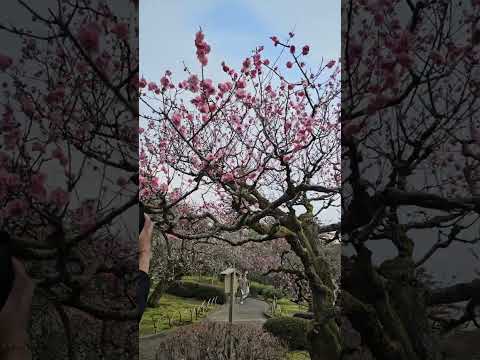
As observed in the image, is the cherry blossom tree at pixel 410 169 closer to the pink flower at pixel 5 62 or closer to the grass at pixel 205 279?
the pink flower at pixel 5 62

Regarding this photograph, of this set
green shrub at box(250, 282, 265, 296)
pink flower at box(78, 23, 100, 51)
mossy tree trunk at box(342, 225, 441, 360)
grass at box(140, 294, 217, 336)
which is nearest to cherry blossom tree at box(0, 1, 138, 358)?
pink flower at box(78, 23, 100, 51)

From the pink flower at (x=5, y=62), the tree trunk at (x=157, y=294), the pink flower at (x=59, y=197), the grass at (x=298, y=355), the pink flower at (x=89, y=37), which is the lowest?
the grass at (x=298, y=355)

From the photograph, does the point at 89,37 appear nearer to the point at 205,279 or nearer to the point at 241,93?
the point at 241,93

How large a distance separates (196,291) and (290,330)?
3.01ft

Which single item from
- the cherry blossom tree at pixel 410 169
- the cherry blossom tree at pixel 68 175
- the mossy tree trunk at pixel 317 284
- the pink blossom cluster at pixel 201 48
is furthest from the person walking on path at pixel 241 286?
the cherry blossom tree at pixel 410 169

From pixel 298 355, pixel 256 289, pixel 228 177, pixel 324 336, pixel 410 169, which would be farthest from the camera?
pixel 256 289

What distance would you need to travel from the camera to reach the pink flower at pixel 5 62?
5.03ft

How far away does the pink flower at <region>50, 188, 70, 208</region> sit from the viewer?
59.9 inches

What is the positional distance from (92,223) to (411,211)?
43.4 inches

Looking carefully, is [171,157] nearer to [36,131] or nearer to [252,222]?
[252,222]

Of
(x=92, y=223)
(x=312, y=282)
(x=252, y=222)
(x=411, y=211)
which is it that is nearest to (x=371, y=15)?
(x=411, y=211)

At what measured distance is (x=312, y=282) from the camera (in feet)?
9.98

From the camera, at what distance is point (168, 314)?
379 cm

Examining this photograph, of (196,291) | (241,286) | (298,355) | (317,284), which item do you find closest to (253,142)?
(317,284)
